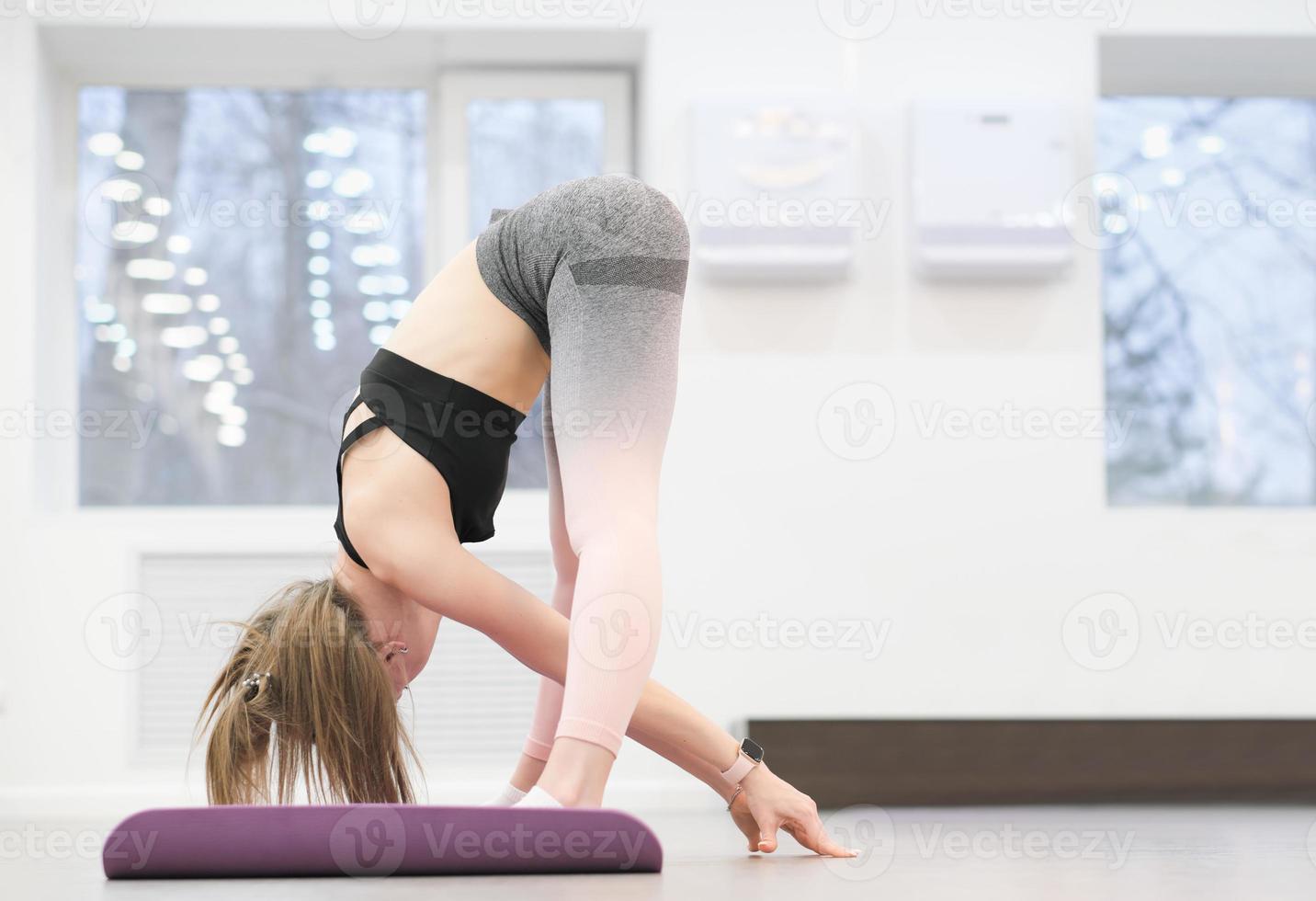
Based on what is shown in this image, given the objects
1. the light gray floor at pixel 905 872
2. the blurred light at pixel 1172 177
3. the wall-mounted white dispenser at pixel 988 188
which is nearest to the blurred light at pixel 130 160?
the light gray floor at pixel 905 872

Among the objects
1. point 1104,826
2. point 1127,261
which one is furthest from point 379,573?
point 1127,261

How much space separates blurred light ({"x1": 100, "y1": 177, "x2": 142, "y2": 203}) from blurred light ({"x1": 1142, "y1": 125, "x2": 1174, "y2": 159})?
2721mm

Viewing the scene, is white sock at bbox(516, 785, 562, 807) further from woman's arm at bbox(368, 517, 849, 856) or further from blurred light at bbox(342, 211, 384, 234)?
blurred light at bbox(342, 211, 384, 234)

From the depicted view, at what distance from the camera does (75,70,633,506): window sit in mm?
3377

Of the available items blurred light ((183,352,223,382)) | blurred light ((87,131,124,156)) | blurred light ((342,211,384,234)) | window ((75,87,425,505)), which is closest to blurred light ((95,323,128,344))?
window ((75,87,425,505))

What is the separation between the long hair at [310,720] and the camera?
1461mm

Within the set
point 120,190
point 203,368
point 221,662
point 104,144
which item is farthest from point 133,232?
point 221,662

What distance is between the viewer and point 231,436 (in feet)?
11.1

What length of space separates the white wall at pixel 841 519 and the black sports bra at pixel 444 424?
5.11 ft

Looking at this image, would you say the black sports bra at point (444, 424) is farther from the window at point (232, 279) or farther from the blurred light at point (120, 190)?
the blurred light at point (120, 190)

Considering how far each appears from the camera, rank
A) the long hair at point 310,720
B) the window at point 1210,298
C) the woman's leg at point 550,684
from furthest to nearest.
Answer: the window at point 1210,298 → the woman's leg at point 550,684 → the long hair at point 310,720

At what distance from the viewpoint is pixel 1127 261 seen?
11.7 ft

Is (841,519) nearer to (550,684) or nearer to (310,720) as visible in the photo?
(550,684)

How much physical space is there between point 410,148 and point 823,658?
5.67ft
